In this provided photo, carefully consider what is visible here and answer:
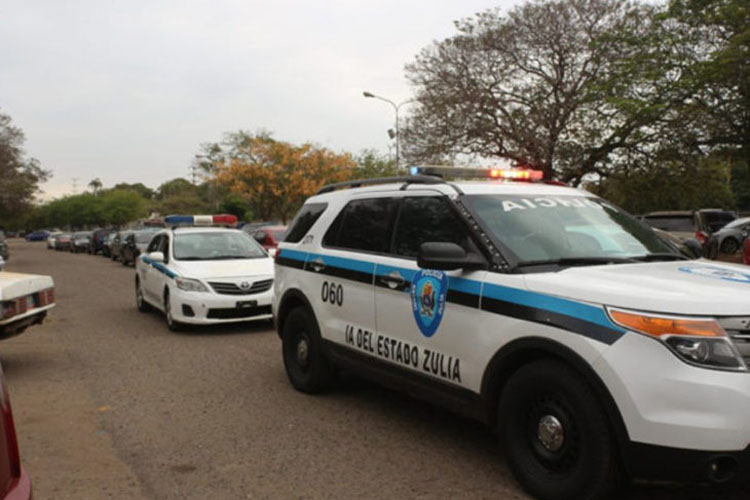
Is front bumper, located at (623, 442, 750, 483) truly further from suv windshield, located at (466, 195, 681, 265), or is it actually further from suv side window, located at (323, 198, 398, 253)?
suv side window, located at (323, 198, 398, 253)

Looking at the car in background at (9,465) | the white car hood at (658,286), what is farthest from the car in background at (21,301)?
the white car hood at (658,286)

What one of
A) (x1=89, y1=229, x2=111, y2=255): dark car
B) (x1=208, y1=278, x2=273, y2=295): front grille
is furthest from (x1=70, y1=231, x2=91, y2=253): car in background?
(x1=208, y1=278, x2=273, y2=295): front grille

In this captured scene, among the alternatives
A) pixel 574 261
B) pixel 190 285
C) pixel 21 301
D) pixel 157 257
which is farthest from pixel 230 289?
pixel 574 261

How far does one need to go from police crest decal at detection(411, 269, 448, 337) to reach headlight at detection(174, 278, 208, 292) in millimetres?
5501

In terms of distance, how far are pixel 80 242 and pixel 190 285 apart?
42638 mm

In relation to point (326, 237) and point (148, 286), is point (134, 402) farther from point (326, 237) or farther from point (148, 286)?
point (148, 286)

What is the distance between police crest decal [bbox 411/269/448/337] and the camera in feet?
13.9

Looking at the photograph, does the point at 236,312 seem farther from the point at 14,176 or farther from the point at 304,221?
the point at 14,176

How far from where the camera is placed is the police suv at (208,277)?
9.25 m

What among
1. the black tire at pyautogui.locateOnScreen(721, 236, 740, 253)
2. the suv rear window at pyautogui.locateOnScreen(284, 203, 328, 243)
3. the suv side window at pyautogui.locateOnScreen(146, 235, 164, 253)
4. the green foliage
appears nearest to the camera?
the suv rear window at pyautogui.locateOnScreen(284, 203, 328, 243)

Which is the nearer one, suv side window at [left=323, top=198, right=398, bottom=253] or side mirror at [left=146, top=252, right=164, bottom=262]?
suv side window at [left=323, top=198, right=398, bottom=253]

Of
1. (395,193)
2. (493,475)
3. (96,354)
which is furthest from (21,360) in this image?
(493,475)

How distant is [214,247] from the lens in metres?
10.5

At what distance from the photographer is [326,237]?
577cm
